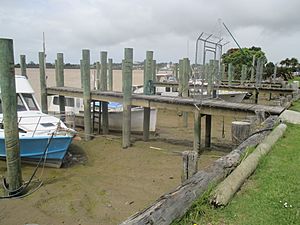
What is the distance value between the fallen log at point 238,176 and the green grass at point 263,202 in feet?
0.28

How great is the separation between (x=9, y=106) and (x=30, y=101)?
4.49 metres

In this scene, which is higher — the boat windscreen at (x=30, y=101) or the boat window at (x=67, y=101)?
the boat windscreen at (x=30, y=101)

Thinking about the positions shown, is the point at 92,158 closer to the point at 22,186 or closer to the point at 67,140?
the point at 67,140

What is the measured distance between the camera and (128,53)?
39.5 ft

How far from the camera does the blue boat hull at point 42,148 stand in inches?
382

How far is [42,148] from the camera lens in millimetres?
9906

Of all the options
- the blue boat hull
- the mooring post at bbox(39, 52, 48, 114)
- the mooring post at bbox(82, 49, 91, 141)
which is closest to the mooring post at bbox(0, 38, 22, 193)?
the blue boat hull

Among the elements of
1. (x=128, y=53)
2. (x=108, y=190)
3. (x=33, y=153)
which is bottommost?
(x=108, y=190)

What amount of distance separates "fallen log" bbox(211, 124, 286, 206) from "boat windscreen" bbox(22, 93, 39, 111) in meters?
9.05

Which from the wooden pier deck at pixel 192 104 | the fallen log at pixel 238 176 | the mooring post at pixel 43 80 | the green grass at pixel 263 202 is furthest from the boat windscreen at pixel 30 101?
the green grass at pixel 263 202

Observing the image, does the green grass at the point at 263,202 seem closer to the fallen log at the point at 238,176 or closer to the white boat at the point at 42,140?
the fallen log at the point at 238,176

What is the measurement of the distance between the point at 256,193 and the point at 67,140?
24.2 ft

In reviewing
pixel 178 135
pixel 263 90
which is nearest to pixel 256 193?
pixel 178 135

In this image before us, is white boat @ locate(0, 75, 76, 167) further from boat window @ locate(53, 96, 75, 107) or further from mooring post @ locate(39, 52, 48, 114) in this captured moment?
boat window @ locate(53, 96, 75, 107)
